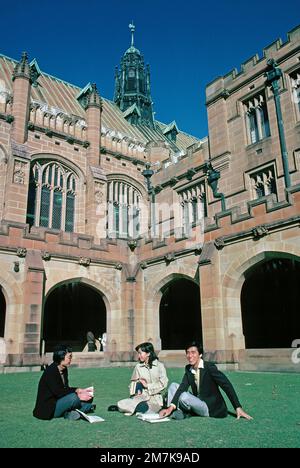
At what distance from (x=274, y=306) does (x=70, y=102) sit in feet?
68.5

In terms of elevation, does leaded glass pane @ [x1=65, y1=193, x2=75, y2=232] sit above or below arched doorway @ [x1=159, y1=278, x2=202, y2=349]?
above

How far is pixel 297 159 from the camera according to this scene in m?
15.7

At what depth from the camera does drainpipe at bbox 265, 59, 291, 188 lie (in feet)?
51.9

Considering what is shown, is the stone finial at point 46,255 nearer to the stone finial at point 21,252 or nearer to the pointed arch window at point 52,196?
the stone finial at point 21,252

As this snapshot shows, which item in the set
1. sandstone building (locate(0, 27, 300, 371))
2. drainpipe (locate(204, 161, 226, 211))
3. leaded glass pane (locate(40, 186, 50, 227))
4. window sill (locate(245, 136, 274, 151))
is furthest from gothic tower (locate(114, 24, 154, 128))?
window sill (locate(245, 136, 274, 151))

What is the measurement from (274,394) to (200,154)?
15.7 m

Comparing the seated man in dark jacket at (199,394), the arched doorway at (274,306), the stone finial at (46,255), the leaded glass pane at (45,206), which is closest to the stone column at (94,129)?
the leaded glass pane at (45,206)

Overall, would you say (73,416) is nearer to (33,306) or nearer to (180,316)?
(33,306)

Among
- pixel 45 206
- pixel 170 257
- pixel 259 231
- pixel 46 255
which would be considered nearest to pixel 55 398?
pixel 259 231

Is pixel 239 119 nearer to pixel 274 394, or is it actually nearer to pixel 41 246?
pixel 41 246

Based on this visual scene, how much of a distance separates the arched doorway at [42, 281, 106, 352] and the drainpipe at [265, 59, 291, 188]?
10329 mm

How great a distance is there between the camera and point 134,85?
129 ft

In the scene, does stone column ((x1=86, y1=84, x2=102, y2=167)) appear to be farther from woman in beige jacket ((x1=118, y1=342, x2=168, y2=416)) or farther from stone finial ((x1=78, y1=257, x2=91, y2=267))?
woman in beige jacket ((x1=118, y1=342, x2=168, y2=416))
